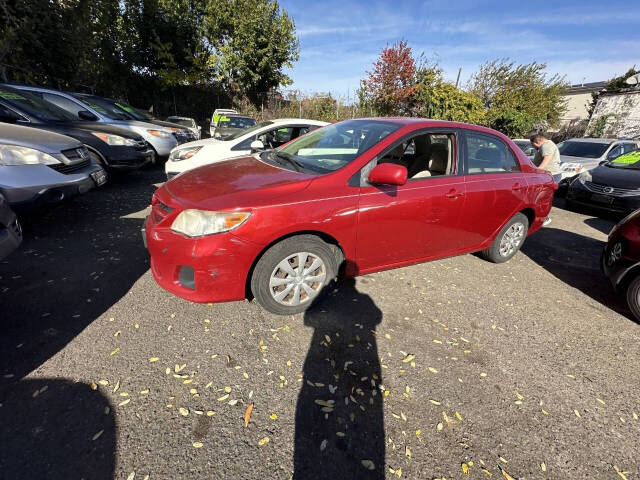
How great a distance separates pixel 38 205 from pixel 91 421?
10.0 feet

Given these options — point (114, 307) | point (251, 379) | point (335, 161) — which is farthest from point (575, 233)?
point (114, 307)

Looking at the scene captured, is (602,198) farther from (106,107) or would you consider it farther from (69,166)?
(106,107)

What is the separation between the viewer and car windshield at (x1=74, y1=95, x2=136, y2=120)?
24.0 feet

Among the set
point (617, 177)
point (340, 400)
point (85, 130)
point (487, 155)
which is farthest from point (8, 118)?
point (617, 177)

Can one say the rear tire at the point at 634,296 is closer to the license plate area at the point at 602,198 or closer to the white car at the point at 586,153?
the license plate area at the point at 602,198

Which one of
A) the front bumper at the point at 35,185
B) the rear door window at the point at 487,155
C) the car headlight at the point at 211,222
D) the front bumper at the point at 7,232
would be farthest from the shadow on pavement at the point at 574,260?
the front bumper at the point at 35,185

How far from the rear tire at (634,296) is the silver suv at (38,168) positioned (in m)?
6.46

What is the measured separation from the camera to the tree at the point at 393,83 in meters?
16.3

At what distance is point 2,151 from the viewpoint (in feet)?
11.2

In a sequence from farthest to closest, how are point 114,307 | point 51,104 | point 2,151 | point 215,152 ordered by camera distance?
point 51,104
point 215,152
point 2,151
point 114,307

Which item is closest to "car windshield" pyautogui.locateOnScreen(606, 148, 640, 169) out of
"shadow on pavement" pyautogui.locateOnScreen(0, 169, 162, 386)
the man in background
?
the man in background

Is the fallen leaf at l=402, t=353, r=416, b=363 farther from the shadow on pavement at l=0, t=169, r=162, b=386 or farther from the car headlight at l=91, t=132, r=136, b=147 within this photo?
the car headlight at l=91, t=132, r=136, b=147

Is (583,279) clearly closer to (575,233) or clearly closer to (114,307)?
(575,233)

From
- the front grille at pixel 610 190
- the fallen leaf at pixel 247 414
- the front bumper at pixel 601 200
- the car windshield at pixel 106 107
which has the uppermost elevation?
the car windshield at pixel 106 107
